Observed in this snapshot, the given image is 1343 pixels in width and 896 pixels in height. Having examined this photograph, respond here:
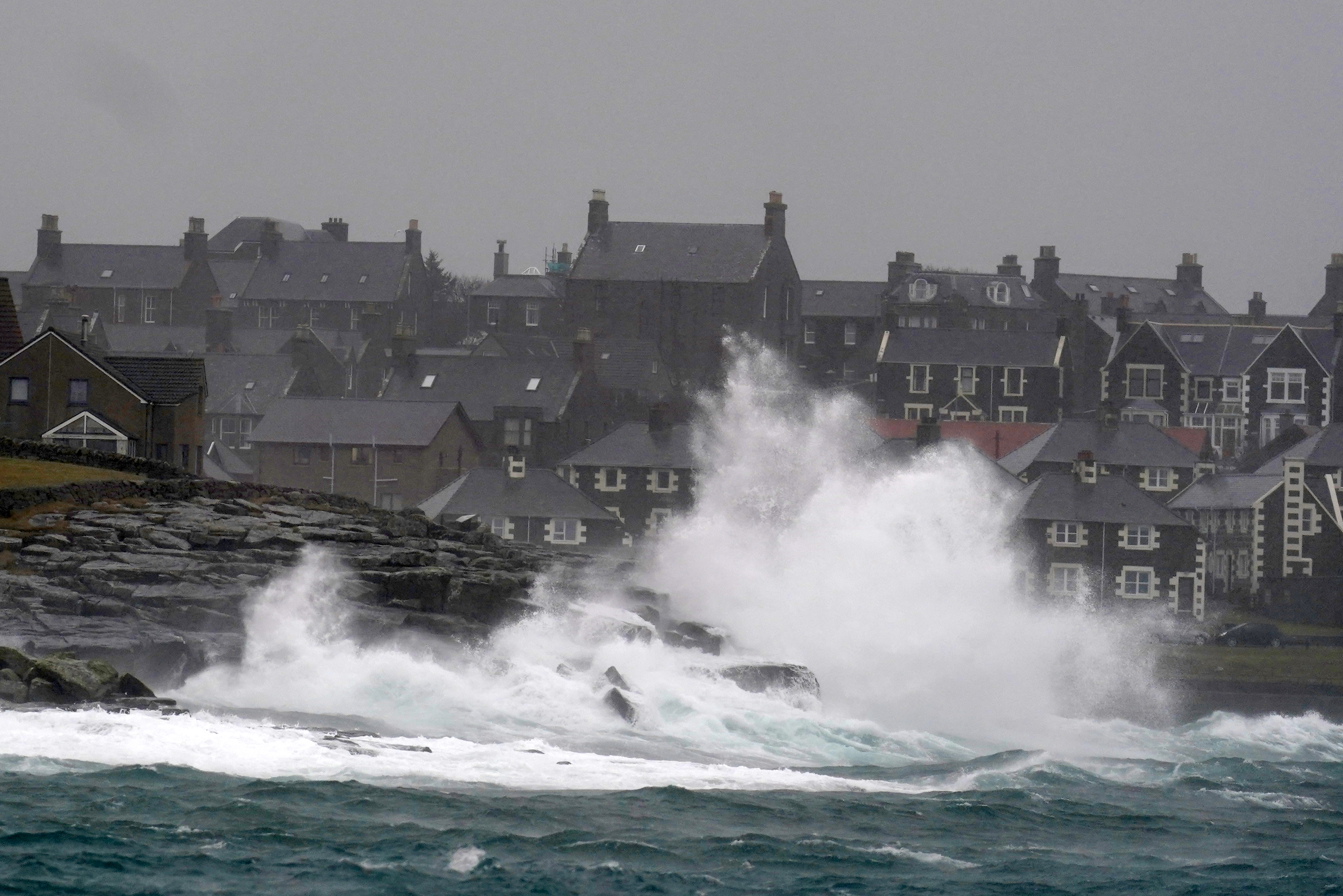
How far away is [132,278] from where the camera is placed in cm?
12731

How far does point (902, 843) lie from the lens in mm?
26469

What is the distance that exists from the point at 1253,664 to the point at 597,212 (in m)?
58.0

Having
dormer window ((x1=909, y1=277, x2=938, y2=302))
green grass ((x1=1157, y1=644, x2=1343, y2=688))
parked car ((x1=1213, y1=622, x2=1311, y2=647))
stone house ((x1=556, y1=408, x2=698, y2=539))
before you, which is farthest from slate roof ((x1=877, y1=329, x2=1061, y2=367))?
green grass ((x1=1157, y1=644, x2=1343, y2=688))

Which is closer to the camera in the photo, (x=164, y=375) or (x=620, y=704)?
(x=620, y=704)

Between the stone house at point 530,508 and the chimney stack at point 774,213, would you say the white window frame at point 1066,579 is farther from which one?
the chimney stack at point 774,213

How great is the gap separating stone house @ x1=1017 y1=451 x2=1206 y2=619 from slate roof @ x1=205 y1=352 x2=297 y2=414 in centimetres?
3870

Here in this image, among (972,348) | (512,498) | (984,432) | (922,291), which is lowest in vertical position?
(512,498)

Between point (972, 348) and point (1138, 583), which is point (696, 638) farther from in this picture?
point (972, 348)

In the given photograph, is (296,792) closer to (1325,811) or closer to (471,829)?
(471,829)

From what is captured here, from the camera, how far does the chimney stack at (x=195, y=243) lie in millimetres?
128500

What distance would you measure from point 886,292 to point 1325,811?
94.4 meters

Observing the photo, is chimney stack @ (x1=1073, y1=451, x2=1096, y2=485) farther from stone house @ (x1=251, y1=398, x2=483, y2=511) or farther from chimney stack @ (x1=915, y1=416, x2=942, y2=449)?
stone house @ (x1=251, y1=398, x2=483, y2=511)

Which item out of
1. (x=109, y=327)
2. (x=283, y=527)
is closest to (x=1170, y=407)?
(x=109, y=327)

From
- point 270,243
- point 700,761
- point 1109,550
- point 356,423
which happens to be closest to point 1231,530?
point 1109,550
